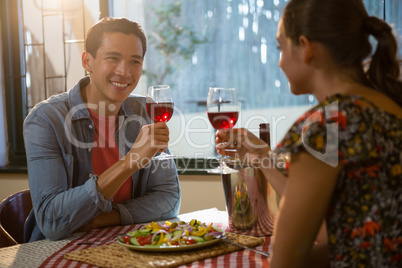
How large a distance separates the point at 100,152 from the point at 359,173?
1370 mm

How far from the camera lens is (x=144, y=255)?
4.22ft

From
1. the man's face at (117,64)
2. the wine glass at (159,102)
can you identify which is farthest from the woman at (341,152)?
the man's face at (117,64)

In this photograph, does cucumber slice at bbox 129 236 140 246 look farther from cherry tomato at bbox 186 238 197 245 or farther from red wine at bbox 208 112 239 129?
red wine at bbox 208 112 239 129

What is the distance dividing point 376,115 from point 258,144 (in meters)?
0.62

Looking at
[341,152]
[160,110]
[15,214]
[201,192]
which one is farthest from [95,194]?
[201,192]

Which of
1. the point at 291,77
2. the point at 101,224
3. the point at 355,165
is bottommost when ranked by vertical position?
the point at 101,224

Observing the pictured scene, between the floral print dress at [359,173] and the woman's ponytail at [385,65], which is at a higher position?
the woman's ponytail at [385,65]

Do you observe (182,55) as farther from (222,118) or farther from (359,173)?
(359,173)

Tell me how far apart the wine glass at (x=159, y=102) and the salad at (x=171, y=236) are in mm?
370

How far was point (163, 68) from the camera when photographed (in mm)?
3555

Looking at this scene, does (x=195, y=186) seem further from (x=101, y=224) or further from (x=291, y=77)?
(x=291, y=77)

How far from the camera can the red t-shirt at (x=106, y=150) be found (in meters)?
2.10

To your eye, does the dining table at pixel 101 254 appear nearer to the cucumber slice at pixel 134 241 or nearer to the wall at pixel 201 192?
the cucumber slice at pixel 134 241

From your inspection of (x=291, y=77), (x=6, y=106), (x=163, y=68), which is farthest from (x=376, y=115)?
(x=6, y=106)
